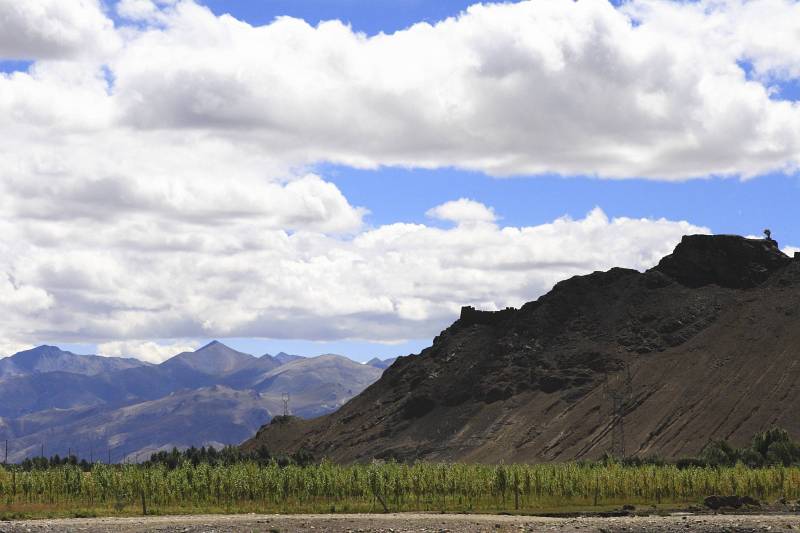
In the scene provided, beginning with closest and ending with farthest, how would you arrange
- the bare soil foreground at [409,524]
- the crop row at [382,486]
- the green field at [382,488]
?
the bare soil foreground at [409,524] < the green field at [382,488] < the crop row at [382,486]

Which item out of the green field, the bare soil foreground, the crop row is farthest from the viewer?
the crop row

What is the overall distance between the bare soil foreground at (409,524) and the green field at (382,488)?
12.0 m

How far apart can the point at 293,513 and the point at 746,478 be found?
48801 mm

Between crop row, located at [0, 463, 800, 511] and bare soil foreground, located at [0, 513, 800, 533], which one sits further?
crop row, located at [0, 463, 800, 511]

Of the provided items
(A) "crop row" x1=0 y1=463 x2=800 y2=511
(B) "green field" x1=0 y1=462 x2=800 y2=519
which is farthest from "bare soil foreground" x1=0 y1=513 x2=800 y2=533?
(A) "crop row" x1=0 y1=463 x2=800 y2=511

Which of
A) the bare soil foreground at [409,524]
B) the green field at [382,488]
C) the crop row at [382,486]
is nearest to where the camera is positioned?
the bare soil foreground at [409,524]

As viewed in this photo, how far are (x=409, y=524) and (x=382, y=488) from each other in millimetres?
26059

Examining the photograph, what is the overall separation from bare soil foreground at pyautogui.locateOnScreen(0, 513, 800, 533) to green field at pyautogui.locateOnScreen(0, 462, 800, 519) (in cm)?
1198

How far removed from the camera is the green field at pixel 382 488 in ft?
333

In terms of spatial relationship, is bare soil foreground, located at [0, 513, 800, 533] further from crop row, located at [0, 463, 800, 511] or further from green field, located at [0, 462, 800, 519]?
crop row, located at [0, 463, 800, 511]

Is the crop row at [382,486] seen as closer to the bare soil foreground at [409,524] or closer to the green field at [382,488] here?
the green field at [382,488]

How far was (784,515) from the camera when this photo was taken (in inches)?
3457

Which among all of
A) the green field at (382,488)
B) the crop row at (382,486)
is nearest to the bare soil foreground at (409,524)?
the green field at (382,488)

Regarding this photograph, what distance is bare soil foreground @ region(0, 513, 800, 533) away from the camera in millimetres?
75312
